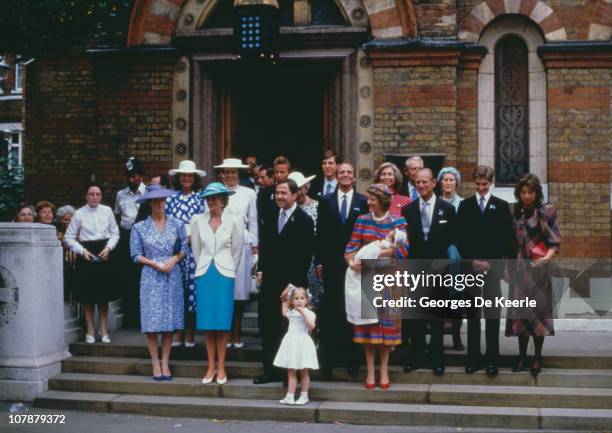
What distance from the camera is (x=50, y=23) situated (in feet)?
36.0

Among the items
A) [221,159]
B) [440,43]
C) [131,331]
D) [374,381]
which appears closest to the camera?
[374,381]

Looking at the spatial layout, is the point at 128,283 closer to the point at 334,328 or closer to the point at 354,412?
the point at 334,328

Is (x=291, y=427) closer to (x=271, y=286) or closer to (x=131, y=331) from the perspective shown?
(x=271, y=286)

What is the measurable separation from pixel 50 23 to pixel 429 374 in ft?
20.1

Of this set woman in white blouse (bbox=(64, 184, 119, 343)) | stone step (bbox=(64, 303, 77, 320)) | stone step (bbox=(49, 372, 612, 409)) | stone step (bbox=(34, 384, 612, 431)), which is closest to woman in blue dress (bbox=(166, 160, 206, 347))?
stone step (bbox=(49, 372, 612, 409))

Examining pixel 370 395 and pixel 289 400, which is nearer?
pixel 289 400

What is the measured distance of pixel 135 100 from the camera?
13.2 metres

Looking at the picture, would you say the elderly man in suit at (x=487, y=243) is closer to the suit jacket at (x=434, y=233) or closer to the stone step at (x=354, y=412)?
the suit jacket at (x=434, y=233)

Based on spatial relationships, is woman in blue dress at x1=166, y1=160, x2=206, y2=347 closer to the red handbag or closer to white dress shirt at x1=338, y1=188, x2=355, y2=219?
white dress shirt at x1=338, y1=188, x2=355, y2=219

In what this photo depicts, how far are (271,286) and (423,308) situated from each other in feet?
4.97

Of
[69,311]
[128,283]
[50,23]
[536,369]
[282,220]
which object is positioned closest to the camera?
[536,369]

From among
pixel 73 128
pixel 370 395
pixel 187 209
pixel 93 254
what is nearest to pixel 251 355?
pixel 370 395

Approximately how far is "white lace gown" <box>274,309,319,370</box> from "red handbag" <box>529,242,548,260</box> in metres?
2.22

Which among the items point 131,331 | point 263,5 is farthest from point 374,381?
point 263,5
